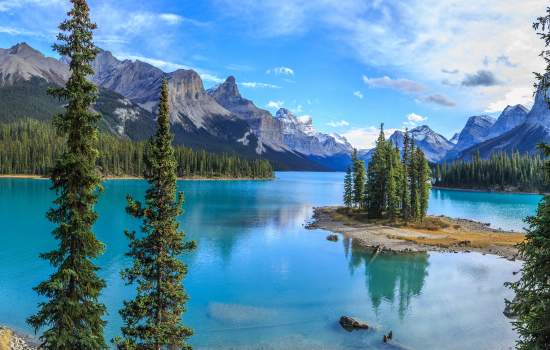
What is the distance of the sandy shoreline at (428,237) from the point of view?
240 feet

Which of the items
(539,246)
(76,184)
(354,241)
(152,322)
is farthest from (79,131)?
(354,241)

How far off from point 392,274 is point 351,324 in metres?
21.6

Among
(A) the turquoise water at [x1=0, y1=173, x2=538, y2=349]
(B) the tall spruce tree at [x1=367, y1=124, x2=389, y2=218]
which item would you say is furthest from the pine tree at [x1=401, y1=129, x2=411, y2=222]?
(A) the turquoise water at [x1=0, y1=173, x2=538, y2=349]

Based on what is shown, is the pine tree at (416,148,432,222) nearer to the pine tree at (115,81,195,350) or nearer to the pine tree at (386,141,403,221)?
the pine tree at (386,141,403,221)

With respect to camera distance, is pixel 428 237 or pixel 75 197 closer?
pixel 75 197

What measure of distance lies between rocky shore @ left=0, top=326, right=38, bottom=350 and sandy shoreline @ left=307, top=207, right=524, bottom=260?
173ft

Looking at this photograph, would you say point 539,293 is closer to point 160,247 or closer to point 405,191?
point 160,247

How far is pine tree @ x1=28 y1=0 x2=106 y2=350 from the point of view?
18.7m

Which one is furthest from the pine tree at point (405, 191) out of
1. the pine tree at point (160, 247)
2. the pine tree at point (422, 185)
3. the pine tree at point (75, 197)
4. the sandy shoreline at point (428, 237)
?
the pine tree at point (75, 197)

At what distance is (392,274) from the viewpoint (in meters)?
58.1

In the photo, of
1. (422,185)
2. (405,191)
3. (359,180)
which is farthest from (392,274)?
(359,180)

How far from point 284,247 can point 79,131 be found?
195 ft

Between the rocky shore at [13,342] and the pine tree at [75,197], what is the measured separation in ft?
44.8

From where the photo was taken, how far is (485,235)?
8731 cm
